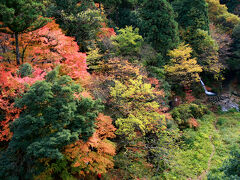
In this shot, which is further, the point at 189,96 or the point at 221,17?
the point at 221,17

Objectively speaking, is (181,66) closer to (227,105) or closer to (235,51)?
(227,105)

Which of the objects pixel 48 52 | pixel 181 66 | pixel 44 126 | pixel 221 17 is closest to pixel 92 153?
pixel 44 126

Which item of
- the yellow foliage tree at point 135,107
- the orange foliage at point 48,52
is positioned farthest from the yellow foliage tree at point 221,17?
the orange foliage at point 48,52

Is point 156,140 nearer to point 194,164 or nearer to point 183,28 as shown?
point 194,164

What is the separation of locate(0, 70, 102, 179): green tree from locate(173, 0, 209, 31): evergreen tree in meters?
21.4

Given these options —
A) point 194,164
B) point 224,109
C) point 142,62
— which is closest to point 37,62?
point 142,62

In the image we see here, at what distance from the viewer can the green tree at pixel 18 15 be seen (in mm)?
10387

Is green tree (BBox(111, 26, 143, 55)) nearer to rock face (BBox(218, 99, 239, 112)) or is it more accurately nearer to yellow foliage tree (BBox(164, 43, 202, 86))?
yellow foliage tree (BBox(164, 43, 202, 86))

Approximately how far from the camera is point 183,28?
26391mm

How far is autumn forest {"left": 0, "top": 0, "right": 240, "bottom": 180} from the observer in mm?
8820

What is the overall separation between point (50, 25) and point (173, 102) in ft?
52.3

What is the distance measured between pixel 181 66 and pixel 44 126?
54.9ft

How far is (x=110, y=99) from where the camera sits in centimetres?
1439

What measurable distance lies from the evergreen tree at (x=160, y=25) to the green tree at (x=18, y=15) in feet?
44.0
